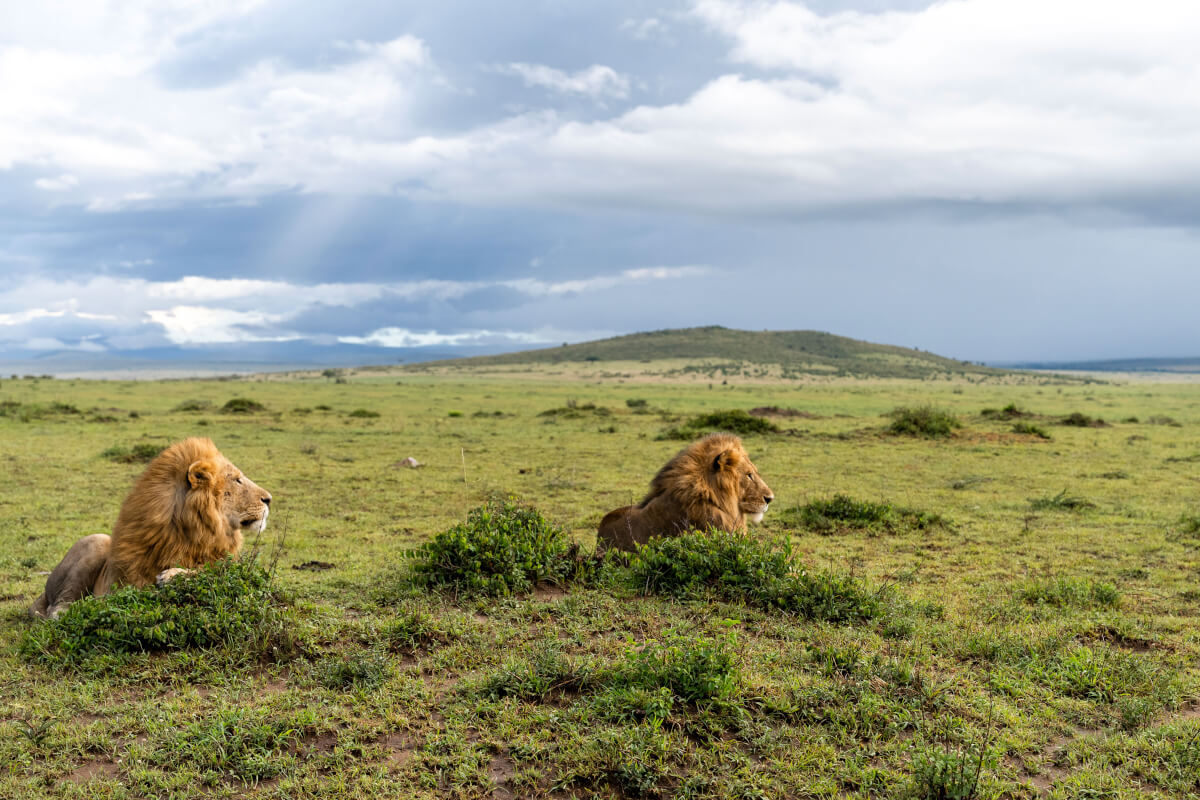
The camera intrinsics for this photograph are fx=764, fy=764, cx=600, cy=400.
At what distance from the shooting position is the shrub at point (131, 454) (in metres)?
18.8

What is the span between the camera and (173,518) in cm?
618

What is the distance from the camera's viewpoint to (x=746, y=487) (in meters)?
8.27

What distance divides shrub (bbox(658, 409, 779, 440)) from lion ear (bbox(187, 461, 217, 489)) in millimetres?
19911

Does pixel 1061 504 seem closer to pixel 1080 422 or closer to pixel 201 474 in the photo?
pixel 201 474

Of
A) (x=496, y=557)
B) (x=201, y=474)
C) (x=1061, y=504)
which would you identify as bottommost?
(x=1061, y=504)

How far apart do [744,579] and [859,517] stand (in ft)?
19.7

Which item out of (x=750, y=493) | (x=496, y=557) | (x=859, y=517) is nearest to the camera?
(x=496, y=557)

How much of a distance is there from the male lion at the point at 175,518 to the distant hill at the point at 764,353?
340ft

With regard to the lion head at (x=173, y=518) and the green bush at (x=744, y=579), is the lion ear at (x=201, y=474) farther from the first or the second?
the green bush at (x=744, y=579)

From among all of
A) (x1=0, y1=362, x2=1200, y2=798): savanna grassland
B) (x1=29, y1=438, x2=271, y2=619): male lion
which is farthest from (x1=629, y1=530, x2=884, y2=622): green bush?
(x1=29, y1=438, x2=271, y2=619): male lion

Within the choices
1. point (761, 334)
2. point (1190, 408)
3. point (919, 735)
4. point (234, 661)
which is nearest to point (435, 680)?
point (234, 661)

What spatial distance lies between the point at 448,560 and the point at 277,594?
4.93 feet

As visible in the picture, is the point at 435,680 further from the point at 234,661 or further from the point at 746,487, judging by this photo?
the point at 746,487

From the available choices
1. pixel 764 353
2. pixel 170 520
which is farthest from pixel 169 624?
pixel 764 353
